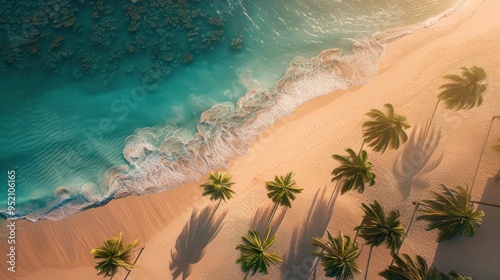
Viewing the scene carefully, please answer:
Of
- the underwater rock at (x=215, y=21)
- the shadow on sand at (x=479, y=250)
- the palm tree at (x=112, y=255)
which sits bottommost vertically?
the palm tree at (x=112, y=255)

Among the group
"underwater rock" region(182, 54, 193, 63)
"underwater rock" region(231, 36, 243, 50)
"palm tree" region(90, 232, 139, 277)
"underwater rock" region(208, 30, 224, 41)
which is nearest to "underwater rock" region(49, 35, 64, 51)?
"underwater rock" region(182, 54, 193, 63)

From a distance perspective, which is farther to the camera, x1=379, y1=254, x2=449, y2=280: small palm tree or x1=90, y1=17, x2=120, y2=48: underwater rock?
x1=90, y1=17, x2=120, y2=48: underwater rock

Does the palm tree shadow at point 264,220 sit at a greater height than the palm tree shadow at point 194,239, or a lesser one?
greater

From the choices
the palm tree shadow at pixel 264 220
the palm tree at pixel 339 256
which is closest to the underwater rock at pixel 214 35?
the palm tree shadow at pixel 264 220

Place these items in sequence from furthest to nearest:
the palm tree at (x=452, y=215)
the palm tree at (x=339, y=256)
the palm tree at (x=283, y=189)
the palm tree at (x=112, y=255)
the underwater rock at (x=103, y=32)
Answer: the underwater rock at (x=103, y=32) → the palm tree at (x=283, y=189) → the palm tree at (x=112, y=255) → the palm tree at (x=339, y=256) → the palm tree at (x=452, y=215)

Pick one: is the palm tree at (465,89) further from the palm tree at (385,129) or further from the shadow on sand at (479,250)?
the shadow on sand at (479,250)

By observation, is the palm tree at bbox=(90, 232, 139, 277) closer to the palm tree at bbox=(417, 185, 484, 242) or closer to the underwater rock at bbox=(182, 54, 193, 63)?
the underwater rock at bbox=(182, 54, 193, 63)

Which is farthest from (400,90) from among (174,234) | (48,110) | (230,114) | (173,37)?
(48,110)

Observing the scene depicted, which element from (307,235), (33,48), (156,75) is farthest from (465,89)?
(33,48)
